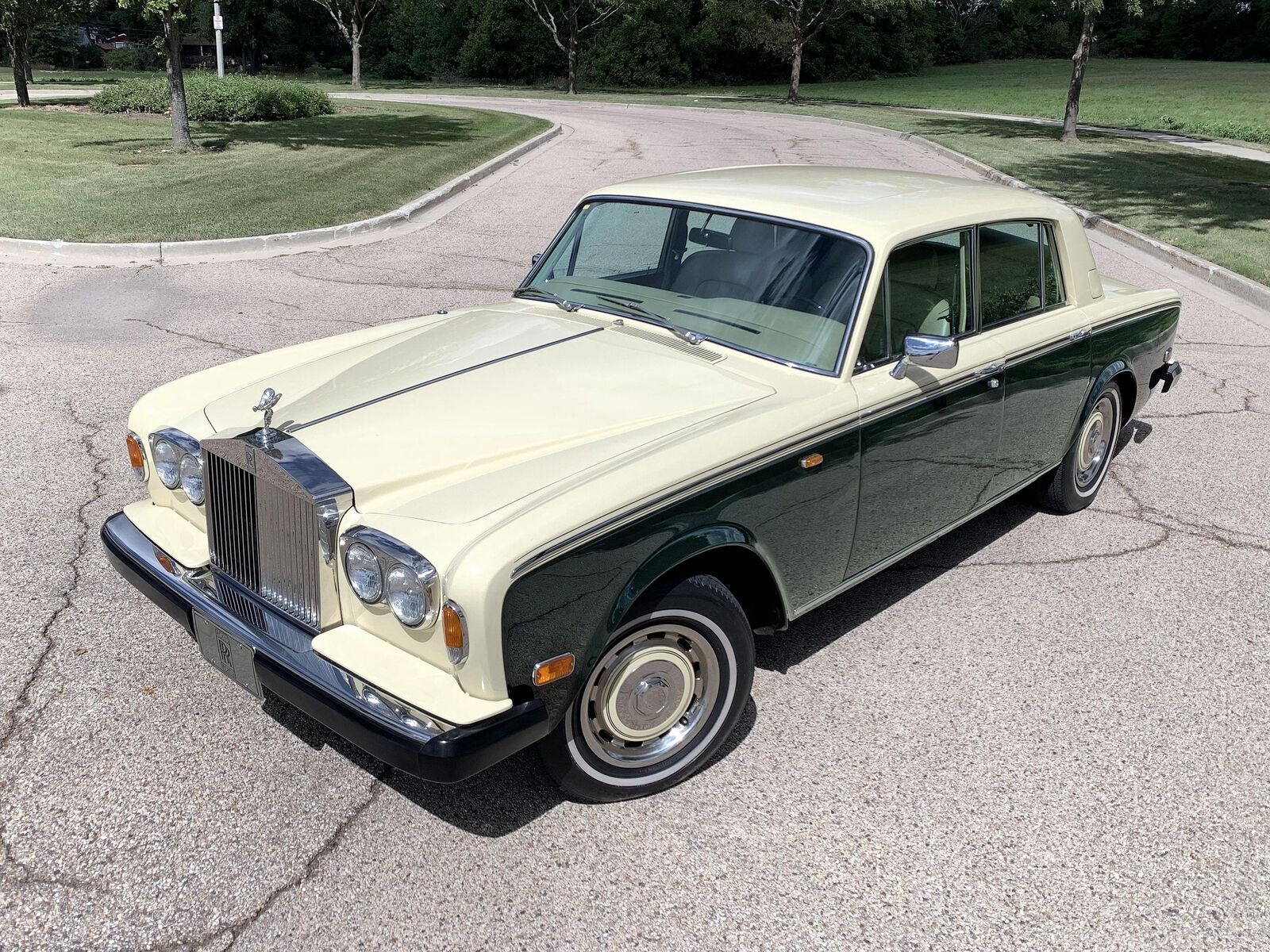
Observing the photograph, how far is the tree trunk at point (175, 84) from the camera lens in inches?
560

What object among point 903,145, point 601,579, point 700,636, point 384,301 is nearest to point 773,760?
point 700,636

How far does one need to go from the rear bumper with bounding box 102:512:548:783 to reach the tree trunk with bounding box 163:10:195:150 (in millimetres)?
12878

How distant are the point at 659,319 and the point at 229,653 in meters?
1.91

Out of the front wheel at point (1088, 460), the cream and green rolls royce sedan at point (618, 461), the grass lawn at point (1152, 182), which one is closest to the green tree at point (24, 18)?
the grass lawn at point (1152, 182)

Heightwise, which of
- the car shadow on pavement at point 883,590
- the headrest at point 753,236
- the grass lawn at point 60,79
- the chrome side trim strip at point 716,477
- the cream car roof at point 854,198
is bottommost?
the car shadow on pavement at point 883,590

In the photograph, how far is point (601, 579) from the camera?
2.74m

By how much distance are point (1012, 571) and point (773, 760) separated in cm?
188

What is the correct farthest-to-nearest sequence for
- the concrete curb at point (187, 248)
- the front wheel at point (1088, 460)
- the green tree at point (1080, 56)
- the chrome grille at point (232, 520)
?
the green tree at point (1080, 56) → the concrete curb at point (187, 248) → the front wheel at point (1088, 460) → the chrome grille at point (232, 520)

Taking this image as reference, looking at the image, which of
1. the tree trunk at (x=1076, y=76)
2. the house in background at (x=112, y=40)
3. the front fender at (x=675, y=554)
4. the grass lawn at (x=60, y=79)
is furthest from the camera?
the house in background at (x=112, y=40)

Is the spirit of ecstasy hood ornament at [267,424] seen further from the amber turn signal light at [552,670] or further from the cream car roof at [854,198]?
the cream car roof at [854,198]

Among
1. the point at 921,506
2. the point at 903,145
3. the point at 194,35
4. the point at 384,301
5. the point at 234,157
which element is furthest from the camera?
the point at 194,35

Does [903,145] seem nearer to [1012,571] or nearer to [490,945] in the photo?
[1012,571]

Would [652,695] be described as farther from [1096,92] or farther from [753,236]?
[1096,92]

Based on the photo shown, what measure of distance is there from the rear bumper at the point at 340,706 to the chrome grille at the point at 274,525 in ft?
0.30
